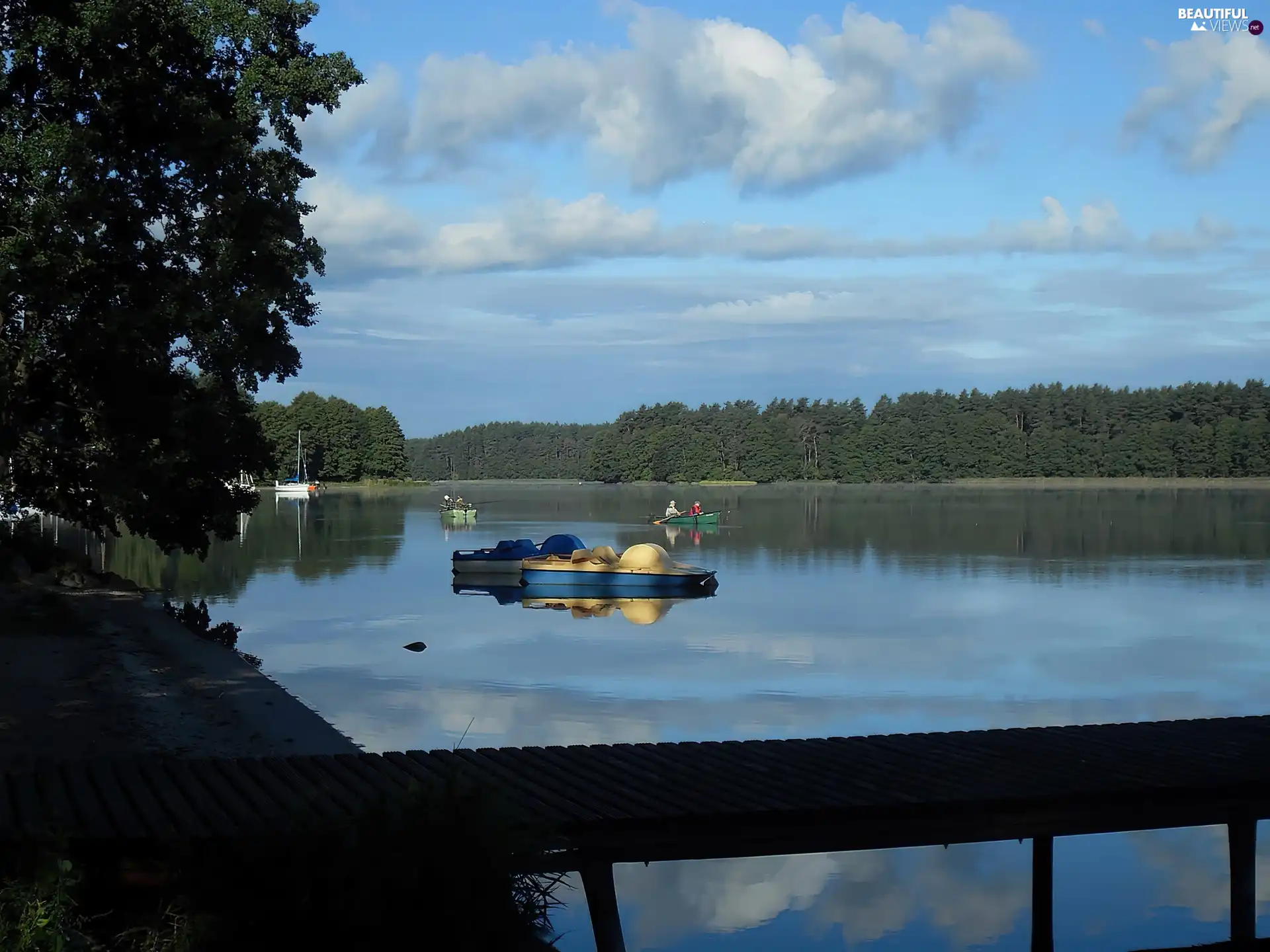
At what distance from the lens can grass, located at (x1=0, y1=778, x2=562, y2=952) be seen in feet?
15.8

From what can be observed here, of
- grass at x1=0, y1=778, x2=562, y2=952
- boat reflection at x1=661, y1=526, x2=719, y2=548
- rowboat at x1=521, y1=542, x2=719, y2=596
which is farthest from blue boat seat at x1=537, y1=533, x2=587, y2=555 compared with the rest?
grass at x1=0, y1=778, x2=562, y2=952

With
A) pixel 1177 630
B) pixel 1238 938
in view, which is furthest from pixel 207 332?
pixel 1177 630

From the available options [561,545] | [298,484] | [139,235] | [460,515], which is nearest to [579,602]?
[561,545]

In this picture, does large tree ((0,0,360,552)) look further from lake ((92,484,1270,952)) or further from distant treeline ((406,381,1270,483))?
distant treeline ((406,381,1270,483))

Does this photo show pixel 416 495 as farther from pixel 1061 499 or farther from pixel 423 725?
pixel 423 725

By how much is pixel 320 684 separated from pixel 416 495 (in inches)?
4422

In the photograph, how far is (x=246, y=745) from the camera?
41.4 feet

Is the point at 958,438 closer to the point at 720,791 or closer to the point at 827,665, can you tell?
the point at 827,665

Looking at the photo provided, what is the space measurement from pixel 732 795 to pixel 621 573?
27.9 metres

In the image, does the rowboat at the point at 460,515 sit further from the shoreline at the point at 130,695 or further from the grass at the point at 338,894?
the grass at the point at 338,894

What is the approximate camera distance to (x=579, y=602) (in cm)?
3453

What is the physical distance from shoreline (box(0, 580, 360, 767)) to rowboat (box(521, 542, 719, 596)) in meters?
14.5

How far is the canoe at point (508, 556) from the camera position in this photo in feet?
127

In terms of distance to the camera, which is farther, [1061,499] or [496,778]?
[1061,499]
